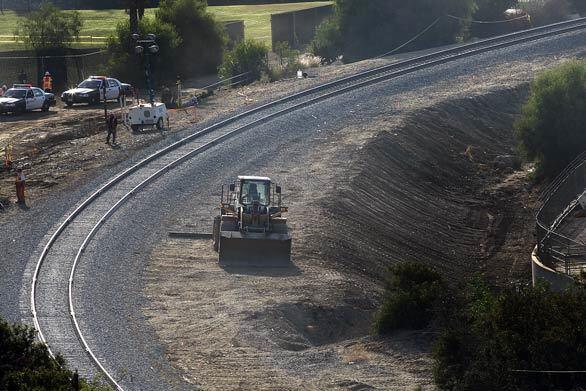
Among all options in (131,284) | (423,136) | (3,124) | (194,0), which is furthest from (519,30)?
(131,284)

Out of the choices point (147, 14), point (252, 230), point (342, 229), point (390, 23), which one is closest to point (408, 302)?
point (252, 230)

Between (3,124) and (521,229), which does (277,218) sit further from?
(3,124)

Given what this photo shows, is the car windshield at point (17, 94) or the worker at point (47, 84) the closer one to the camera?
the car windshield at point (17, 94)

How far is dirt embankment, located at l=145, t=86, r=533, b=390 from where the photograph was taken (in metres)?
22.3

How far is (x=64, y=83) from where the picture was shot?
6775cm

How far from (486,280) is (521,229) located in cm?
643

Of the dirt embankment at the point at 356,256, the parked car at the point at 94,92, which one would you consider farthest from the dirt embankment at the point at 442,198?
the parked car at the point at 94,92

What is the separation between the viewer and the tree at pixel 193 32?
68.4 meters

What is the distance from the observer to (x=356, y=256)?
31547 mm

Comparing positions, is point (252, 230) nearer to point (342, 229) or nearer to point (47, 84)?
point (342, 229)

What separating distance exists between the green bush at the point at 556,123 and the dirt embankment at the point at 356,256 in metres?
1.47

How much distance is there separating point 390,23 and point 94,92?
20.6 metres

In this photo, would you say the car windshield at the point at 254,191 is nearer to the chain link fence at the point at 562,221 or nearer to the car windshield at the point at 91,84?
the chain link fence at the point at 562,221

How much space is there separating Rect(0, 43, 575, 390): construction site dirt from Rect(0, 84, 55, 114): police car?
737 millimetres
